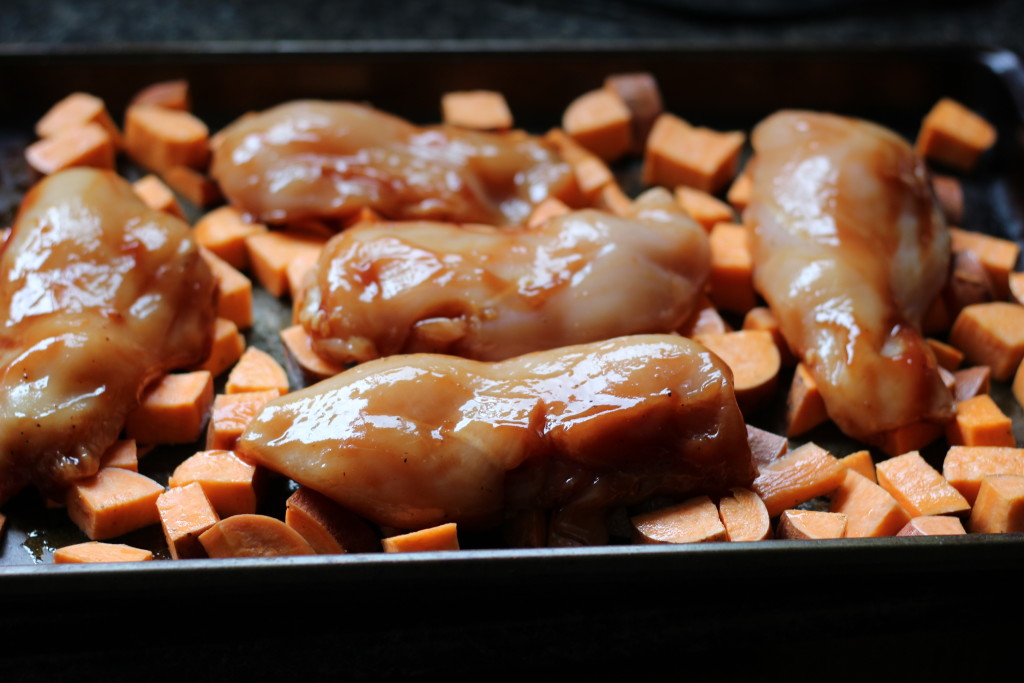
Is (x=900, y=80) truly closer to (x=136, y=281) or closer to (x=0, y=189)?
(x=136, y=281)

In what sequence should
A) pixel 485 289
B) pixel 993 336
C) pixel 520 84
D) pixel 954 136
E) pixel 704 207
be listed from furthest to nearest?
pixel 520 84
pixel 954 136
pixel 704 207
pixel 993 336
pixel 485 289

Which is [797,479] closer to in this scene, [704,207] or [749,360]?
[749,360]

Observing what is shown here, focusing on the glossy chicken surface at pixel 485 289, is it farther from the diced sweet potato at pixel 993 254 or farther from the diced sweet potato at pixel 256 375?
the diced sweet potato at pixel 993 254

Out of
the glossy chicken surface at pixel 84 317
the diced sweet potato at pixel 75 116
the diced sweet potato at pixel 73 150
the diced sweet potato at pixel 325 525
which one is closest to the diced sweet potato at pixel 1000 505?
the diced sweet potato at pixel 325 525

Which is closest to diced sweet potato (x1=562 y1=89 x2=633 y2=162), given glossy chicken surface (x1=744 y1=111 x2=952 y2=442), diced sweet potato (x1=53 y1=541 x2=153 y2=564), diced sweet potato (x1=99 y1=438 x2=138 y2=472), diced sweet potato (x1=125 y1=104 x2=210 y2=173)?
glossy chicken surface (x1=744 y1=111 x2=952 y2=442)

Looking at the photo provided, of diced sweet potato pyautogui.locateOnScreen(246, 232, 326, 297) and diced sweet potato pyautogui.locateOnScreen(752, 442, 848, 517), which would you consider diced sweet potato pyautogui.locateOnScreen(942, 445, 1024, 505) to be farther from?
diced sweet potato pyautogui.locateOnScreen(246, 232, 326, 297)

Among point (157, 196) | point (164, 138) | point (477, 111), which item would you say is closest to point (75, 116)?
point (164, 138)
